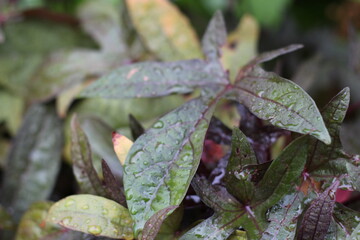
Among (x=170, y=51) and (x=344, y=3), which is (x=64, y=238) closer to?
(x=170, y=51)

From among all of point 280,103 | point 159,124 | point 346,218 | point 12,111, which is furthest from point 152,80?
point 12,111

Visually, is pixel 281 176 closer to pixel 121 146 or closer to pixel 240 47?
pixel 121 146

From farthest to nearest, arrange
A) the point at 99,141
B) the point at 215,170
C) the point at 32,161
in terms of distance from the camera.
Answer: the point at 32,161, the point at 99,141, the point at 215,170

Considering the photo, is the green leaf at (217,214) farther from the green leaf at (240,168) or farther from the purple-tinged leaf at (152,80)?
the purple-tinged leaf at (152,80)

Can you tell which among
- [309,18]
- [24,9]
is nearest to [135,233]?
[24,9]

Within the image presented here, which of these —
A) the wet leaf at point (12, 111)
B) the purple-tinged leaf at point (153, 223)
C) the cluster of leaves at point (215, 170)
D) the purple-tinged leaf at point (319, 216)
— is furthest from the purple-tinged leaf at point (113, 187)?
the wet leaf at point (12, 111)
